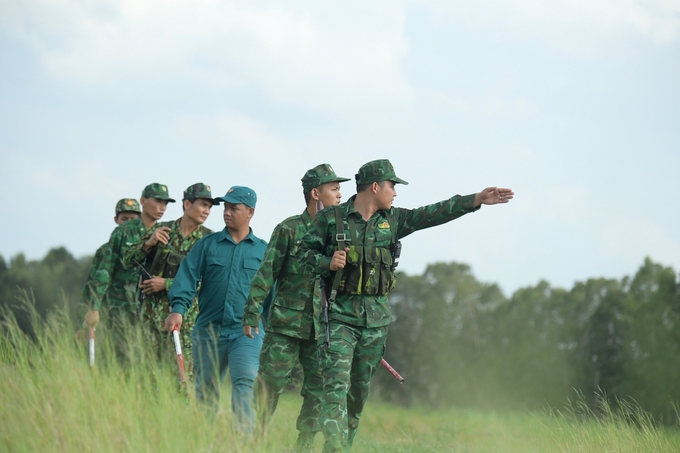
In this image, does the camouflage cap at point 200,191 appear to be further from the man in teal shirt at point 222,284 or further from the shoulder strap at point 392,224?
the shoulder strap at point 392,224

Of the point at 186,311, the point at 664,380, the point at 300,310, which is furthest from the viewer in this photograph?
the point at 664,380

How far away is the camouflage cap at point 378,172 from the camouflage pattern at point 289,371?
1563 millimetres

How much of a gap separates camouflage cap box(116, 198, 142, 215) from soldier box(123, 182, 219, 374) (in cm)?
350

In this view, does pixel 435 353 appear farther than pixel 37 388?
Yes

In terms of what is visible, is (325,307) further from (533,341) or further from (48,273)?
(48,273)

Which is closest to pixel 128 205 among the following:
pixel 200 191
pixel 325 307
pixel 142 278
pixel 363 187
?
pixel 142 278

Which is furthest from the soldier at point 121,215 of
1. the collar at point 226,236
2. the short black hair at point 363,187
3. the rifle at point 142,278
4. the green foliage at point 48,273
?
the green foliage at point 48,273

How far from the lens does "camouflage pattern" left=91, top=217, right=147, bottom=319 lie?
1126 cm

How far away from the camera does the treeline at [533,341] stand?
36.6 metres

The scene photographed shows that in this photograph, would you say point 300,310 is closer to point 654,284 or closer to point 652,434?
point 652,434

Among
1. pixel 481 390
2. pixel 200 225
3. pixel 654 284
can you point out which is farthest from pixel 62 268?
pixel 200 225

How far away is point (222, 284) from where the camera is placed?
8.89 meters

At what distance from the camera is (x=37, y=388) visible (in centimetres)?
676

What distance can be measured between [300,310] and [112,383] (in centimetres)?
180
